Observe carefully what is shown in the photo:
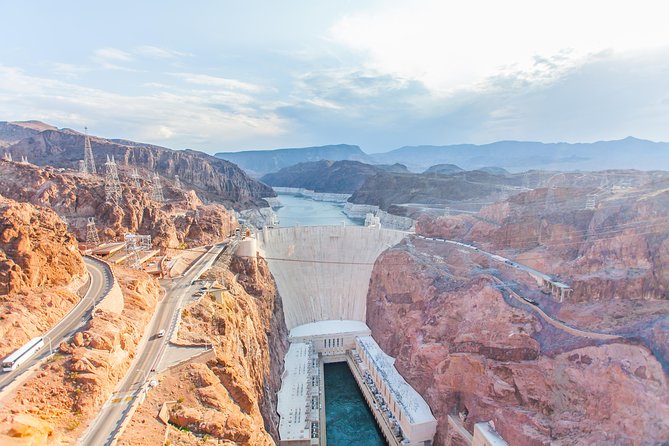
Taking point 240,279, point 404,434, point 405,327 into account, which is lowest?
point 404,434

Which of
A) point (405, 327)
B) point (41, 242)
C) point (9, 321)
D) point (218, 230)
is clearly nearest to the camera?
point (9, 321)

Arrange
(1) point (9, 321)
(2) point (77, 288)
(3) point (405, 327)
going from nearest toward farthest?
(1) point (9, 321) < (2) point (77, 288) < (3) point (405, 327)

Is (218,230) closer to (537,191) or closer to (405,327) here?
(405,327)

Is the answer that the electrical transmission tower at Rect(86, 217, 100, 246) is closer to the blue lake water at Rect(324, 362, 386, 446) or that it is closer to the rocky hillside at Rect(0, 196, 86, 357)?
the rocky hillside at Rect(0, 196, 86, 357)

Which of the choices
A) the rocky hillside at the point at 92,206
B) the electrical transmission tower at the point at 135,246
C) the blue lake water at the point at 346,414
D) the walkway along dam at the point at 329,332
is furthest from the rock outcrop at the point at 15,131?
the blue lake water at the point at 346,414

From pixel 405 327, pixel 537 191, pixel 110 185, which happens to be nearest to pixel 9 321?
pixel 110 185

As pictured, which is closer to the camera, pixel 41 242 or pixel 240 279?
pixel 41 242

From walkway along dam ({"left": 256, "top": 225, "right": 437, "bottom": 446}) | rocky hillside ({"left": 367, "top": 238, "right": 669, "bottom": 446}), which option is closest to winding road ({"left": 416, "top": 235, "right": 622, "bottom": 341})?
rocky hillside ({"left": 367, "top": 238, "right": 669, "bottom": 446})
